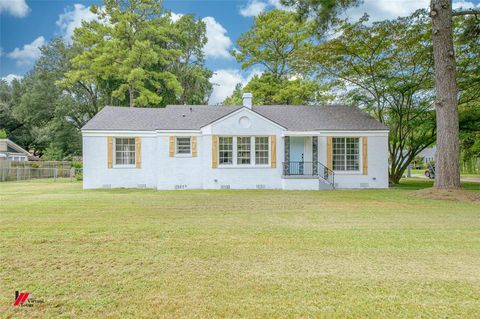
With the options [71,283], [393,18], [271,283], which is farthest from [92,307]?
[393,18]

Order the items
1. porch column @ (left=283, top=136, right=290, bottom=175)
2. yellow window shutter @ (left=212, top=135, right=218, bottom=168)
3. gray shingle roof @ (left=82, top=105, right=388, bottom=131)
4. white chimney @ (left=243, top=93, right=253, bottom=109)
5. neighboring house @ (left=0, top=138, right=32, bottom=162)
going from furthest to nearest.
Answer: neighboring house @ (left=0, top=138, right=32, bottom=162) → white chimney @ (left=243, top=93, right=253, bottom=109) → gray shingle roof @ (left=82, top=105, right=388, bottom=131) → porch column @ (left=283, top=136, right=290, bottom=175) → yellow window shutter @ (left=212, top=135, right=218, bottom=168)

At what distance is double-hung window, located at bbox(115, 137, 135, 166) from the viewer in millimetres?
17562

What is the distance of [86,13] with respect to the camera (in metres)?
28.6

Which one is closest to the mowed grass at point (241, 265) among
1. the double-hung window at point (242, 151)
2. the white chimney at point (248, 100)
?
the double-hung window at point (242, 151)

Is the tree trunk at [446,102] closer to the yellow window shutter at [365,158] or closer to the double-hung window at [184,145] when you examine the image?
the yellow window shutter at [365,158]

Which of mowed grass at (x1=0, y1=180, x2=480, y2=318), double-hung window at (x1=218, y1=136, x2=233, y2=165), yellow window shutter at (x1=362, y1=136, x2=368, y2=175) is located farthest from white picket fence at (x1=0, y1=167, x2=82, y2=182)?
yellow window shutter at (x1=362, y1=136, x2=368, y2=175)

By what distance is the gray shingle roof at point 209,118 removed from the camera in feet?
57.6

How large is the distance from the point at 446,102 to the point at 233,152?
31.6 ft

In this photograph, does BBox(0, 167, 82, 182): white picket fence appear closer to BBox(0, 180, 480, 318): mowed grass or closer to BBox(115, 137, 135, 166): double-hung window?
BBox(115, 137, 135, 166): double-hung window

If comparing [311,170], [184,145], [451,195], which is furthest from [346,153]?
[184,145]

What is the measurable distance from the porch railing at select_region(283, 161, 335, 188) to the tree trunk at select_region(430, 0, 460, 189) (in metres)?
5.49

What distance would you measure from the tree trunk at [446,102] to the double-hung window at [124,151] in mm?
14655

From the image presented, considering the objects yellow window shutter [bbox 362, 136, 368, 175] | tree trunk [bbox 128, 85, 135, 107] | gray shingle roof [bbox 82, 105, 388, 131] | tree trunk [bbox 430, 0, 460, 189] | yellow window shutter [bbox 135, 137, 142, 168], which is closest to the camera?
tree trunk [bbox 430, 0, 460, 189]

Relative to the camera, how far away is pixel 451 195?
467 inches
